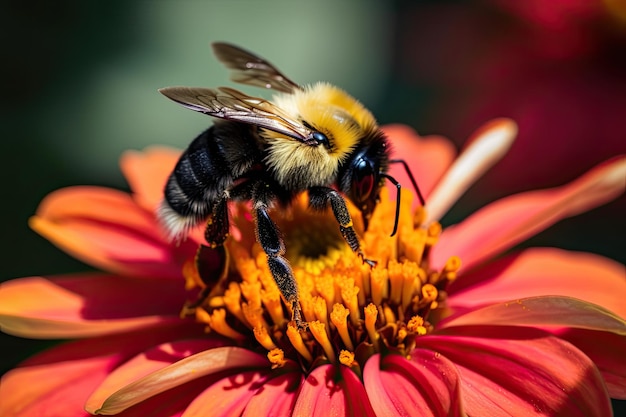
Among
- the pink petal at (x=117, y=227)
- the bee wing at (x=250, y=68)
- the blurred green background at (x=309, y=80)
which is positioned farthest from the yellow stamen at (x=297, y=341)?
the blurred green background at (x=309, y=80)

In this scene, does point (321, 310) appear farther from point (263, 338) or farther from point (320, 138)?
point (320, 138)

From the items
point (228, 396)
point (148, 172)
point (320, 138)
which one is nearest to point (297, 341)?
point (228, 396)

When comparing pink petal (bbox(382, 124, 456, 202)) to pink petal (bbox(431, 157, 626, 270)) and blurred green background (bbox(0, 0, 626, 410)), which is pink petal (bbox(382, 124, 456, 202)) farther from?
blurred green background (bbox(0, 0, 626, 410))

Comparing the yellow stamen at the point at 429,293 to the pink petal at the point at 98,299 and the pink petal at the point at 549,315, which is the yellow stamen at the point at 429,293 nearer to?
the pink petal at the point at 549,315

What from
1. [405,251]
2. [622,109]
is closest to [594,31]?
[622,109]

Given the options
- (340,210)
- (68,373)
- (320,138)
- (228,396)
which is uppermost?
(320,138)

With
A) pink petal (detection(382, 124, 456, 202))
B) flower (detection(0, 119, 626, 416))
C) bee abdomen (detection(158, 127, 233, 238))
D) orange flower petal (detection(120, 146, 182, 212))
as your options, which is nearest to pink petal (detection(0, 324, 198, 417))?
flower (detection(0, 119, 626, 416))

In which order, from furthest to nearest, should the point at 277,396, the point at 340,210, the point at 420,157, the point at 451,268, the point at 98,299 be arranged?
1. the point at 420,157
2. the point at 98,299
3. the point at 451,268
4. the point at 340,210
5. the point at 277,396

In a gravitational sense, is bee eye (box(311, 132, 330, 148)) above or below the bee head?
above
